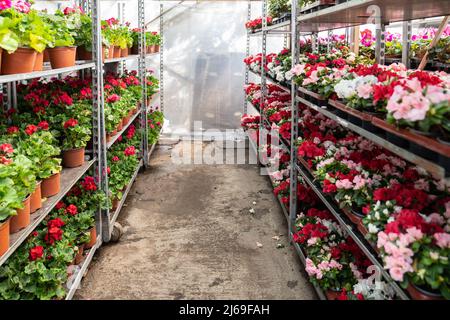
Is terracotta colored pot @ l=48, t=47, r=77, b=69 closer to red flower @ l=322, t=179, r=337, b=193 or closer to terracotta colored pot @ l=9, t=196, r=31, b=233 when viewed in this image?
terracotta colored pot @ l=9, t=196, r=31, b=233

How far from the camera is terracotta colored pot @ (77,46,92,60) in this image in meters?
3.21

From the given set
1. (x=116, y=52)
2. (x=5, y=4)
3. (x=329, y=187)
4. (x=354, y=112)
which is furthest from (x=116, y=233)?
(x=354, y=112)

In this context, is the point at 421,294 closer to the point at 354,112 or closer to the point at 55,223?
the point at 354,112

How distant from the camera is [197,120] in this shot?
8.25 m

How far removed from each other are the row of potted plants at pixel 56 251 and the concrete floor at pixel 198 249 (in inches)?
12.4

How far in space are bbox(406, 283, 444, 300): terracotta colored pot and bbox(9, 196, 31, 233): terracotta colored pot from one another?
1.69 m

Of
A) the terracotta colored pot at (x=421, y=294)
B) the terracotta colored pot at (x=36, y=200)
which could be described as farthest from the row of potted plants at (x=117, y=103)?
the terracotta colored pot at (x=421, y=294)

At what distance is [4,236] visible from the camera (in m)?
1.84

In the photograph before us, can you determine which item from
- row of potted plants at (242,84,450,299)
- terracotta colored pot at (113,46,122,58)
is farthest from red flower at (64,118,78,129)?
row of potted plants at (242,84,450,299)

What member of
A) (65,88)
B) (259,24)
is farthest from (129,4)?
(65,88)

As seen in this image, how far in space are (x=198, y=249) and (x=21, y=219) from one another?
1.74 metres

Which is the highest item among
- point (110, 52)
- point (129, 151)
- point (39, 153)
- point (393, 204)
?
point (110, 52)

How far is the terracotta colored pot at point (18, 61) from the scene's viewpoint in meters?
1.91
